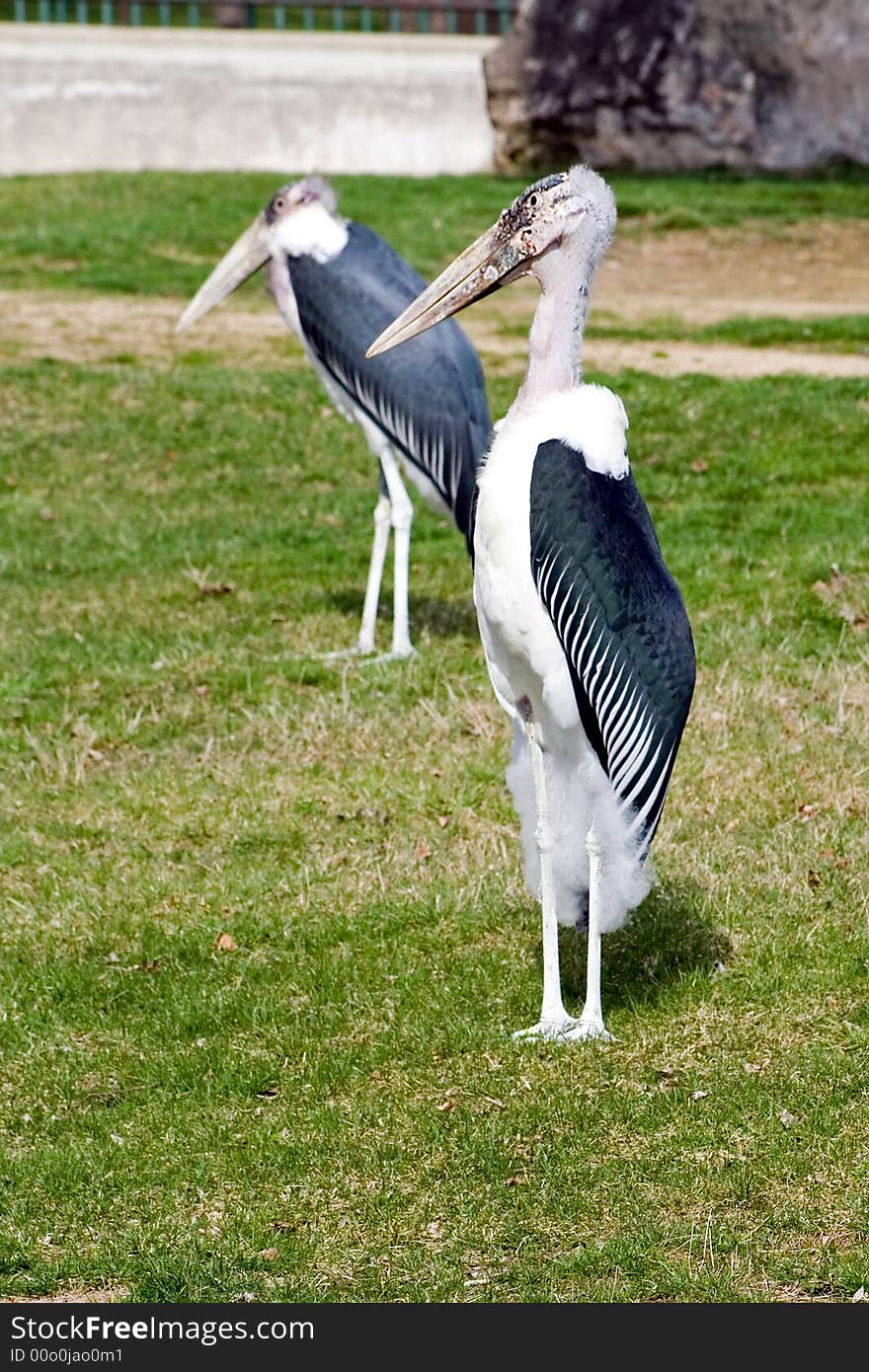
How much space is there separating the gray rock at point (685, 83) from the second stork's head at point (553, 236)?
569 inches

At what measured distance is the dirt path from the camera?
13766 millimetres

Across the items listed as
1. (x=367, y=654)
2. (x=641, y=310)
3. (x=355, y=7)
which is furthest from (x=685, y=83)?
(x=367, y=654)

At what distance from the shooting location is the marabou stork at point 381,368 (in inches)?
339

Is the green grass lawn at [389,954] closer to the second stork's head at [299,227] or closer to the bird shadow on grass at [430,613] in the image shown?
the bird shadow on grass at [430,613]

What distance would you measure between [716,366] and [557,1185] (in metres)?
9.36

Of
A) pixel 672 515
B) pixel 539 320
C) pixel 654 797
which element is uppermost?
pixel 539 320

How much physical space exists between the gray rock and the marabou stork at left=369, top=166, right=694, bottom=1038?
571 inches

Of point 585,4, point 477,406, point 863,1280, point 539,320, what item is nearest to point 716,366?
point 477,406

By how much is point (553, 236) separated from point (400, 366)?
3663mm

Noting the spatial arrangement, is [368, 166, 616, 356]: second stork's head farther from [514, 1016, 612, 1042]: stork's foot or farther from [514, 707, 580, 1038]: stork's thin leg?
[514, 1016, 612, 1042]: stork's foot

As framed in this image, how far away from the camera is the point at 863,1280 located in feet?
14.4

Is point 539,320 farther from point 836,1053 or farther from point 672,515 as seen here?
point 672,515

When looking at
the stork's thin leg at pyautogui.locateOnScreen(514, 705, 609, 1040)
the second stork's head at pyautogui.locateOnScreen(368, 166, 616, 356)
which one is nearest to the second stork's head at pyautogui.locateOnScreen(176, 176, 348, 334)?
the second stork's head at pyautogui.locateOnScreen(368, 166, 616, 356)

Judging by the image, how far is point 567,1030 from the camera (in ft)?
17.8
